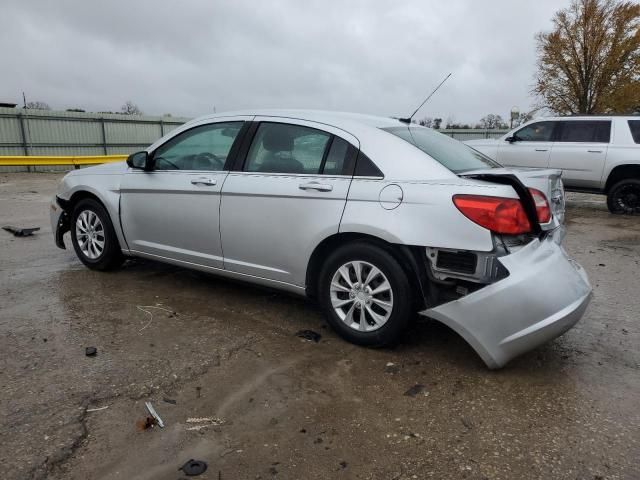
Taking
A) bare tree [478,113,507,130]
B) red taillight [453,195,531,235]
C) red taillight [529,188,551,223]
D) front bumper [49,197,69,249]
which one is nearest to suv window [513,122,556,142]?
red taillight [529,188,551,223]

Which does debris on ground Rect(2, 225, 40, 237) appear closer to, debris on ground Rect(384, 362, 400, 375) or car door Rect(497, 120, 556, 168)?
debris on ground Rect(384, 362, 400, 375)

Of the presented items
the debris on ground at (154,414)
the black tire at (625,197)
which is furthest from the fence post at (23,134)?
the debris on ground at (154,414)

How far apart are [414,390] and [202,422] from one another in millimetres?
1221

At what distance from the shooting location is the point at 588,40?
23.5 metres

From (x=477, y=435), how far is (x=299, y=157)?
2.23 meters

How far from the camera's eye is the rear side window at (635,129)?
Answer: 926 centimetres

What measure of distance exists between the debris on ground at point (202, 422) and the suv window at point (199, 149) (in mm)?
2143

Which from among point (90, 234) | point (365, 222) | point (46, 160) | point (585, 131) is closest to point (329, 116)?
point (365, 222)

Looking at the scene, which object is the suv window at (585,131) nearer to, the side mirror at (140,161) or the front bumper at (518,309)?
the front bumper at (518,309)

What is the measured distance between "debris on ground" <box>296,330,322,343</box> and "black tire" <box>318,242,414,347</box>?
17cm

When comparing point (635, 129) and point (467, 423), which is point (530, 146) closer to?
point (635, 129)

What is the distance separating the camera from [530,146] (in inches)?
405

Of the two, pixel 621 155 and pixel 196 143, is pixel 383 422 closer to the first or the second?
pixel 196 143

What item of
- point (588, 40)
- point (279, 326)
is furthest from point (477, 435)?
point (588, 40)
